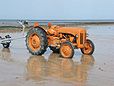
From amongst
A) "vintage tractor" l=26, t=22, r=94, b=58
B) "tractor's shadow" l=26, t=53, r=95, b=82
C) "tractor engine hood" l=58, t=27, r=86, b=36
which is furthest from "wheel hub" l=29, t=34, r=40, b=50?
"tractor engine hood" l=58, t=27, r=86, b=36

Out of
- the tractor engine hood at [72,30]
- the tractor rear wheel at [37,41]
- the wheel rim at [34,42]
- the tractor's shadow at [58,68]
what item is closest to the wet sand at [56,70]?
the tractor's shadow at [58,68]

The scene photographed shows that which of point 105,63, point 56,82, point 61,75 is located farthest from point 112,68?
point 56,82

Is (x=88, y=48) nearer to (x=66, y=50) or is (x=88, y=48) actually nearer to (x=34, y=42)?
(x=66, y=50)

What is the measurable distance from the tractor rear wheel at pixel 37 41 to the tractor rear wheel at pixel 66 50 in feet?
3.20

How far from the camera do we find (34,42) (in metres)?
15.8

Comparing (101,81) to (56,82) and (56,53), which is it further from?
(56,53)

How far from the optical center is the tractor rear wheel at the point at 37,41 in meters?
15.1

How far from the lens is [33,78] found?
31.5 ft

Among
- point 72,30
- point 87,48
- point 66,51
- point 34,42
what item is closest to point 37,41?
point 34,42

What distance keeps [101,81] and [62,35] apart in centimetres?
615

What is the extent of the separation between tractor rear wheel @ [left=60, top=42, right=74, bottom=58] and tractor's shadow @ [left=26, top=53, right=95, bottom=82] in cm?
27

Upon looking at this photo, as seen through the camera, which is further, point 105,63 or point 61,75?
point 105,63

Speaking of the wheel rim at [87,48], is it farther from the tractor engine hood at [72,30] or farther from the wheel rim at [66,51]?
the wheel rim at [66,51]

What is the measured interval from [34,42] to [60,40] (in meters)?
1.31
